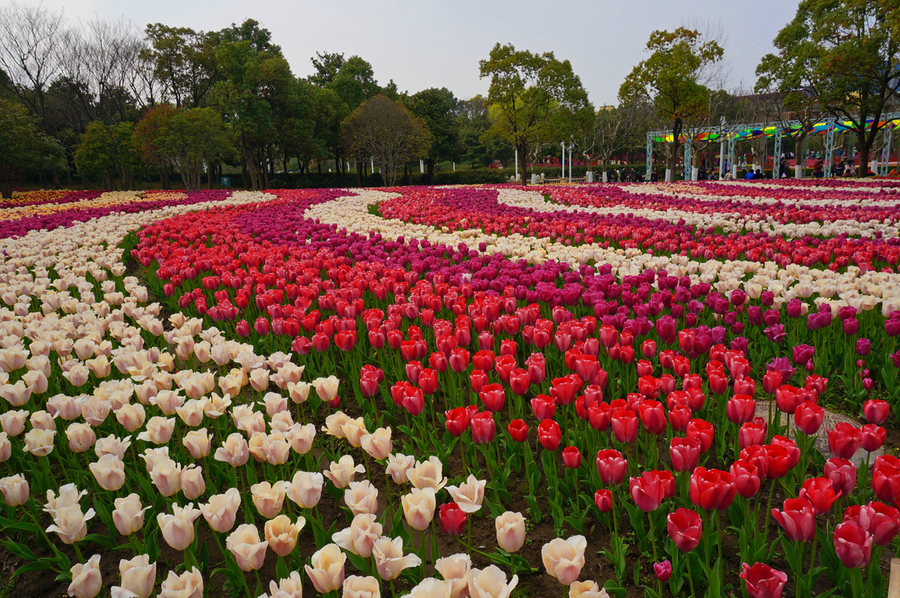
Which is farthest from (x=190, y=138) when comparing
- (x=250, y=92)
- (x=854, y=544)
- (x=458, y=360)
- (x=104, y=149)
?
(x=854, y=544)

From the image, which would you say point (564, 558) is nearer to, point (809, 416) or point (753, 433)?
point (753, 433)

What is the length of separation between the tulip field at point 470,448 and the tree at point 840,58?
28277mm

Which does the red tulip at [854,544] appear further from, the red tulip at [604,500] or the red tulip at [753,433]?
the red tulip at [604,500]

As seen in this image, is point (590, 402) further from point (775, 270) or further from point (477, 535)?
point (775, 270)

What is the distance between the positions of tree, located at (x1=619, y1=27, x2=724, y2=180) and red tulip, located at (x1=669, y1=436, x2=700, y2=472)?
33.1m

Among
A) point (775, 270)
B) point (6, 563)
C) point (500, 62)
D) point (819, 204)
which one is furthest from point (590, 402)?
point (500, 62)

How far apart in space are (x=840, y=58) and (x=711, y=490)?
1286 inches

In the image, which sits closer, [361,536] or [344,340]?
[361,536]

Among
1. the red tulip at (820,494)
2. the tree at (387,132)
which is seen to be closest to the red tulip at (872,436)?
the red tulip at (820,494)

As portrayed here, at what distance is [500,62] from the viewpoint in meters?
37.3

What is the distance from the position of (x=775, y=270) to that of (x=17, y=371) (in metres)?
6.15

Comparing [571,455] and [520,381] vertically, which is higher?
[520,381]

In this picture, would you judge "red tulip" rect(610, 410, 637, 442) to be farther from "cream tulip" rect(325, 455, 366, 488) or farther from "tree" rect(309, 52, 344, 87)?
"tree" rect(309, 52, 344, 87)

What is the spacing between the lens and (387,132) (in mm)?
42594
